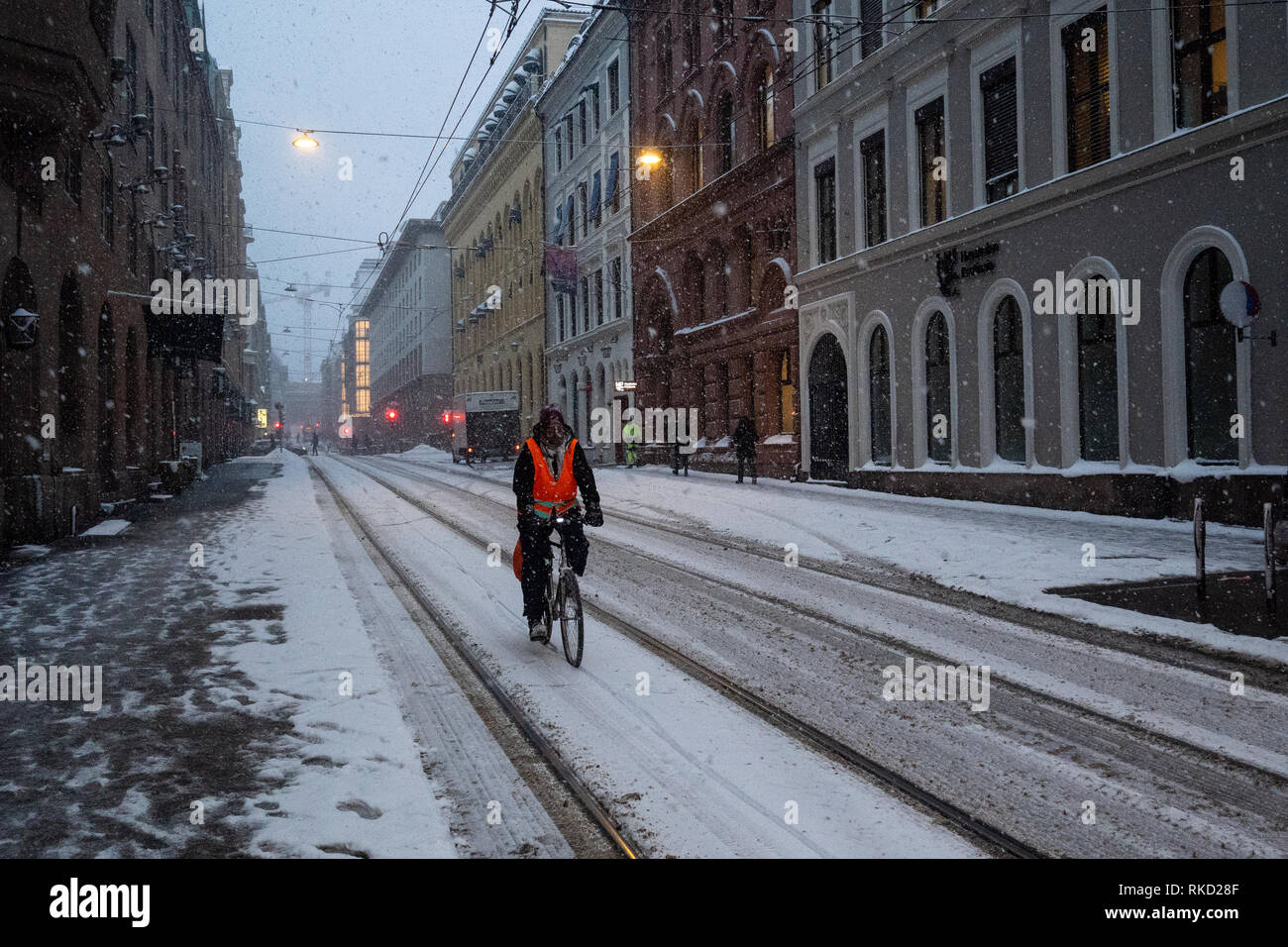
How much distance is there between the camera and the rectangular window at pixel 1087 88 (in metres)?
16.4

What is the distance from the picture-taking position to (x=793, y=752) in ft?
16.1

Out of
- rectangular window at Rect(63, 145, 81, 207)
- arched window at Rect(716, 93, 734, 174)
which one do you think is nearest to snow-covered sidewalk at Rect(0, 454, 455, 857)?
rectangular window at Rect(63, 145, 81, 207)

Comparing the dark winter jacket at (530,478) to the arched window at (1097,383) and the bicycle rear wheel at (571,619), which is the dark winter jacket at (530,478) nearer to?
the bicycle rear wheel at (571,619)

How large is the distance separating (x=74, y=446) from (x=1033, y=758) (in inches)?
697

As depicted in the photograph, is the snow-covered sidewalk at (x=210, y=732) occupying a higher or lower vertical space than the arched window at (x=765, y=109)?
lower

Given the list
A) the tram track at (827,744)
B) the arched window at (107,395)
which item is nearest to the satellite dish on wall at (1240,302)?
the tram track at (827,744)

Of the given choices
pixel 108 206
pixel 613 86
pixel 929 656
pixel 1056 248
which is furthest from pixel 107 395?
pixel 613 86

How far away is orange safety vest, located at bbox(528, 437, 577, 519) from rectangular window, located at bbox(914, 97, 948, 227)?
16.2 m

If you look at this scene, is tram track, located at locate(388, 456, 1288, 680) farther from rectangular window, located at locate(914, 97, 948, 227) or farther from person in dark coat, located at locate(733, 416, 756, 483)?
person in dark coat, located at locate(733, 416, 756, 483)

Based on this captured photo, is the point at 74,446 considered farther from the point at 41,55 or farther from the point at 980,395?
the point at 980,395

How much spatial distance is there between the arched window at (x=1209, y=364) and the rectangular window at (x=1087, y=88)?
119 inches

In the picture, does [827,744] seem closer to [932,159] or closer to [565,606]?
[565,606]

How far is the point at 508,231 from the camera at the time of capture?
61156 mm

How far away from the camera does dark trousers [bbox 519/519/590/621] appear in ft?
23.5
